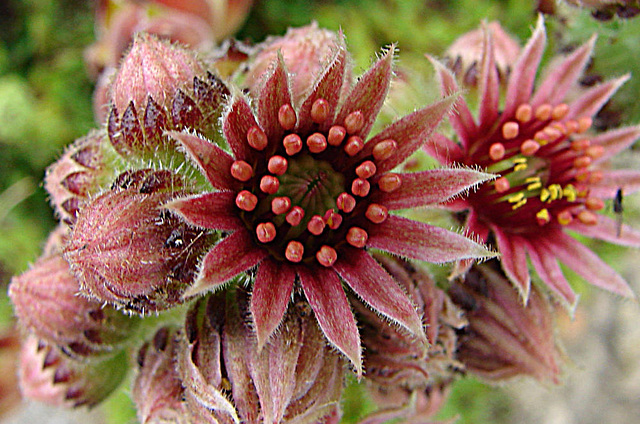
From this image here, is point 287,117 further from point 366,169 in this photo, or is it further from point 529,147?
point 529,147

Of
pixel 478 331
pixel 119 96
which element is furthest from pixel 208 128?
pixel 478 331

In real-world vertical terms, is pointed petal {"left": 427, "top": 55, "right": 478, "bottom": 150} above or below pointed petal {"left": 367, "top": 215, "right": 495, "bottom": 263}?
above

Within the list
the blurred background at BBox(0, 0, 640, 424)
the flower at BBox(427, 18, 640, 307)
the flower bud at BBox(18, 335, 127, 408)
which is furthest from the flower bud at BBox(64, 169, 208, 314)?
the blurred background at BBox(0, 0, 640, 424)

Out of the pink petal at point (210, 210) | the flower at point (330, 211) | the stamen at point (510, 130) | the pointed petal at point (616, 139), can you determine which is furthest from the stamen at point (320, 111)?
the pointed petal at point (616, 139)

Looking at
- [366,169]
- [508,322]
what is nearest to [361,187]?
[366,169]

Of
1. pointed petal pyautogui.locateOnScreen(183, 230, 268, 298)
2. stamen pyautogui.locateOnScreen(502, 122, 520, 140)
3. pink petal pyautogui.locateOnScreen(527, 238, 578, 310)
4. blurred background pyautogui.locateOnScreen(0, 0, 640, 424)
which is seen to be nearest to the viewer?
pointed petal pyautogui.locateOnScreen(183, 230, 268, 298)

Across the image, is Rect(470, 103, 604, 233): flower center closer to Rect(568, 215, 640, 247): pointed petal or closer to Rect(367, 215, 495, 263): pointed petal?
Rect(568, 215, 640, 247): pointed petal

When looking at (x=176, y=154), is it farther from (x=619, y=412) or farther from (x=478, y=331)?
(x=619, y=412)
